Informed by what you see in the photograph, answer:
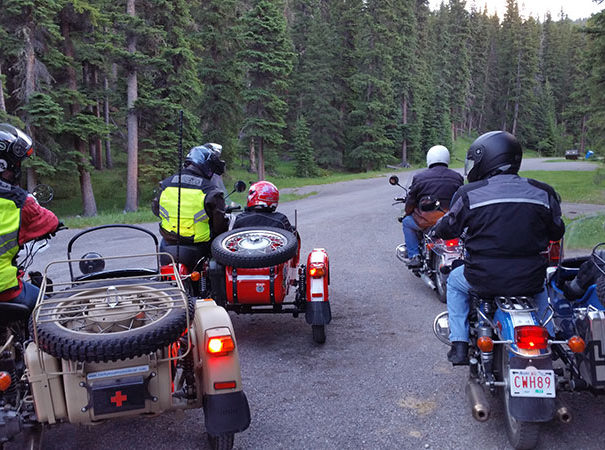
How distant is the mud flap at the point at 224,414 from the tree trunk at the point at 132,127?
20.2 metres

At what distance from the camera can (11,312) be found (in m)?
3.46

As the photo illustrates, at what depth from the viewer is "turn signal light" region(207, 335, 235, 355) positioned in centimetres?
314

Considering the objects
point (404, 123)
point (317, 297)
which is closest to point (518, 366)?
point (317, 297)

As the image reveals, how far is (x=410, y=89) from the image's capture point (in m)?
52.3

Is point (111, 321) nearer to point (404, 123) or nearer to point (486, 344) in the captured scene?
point (486, 344)

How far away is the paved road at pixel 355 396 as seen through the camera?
3639 mm

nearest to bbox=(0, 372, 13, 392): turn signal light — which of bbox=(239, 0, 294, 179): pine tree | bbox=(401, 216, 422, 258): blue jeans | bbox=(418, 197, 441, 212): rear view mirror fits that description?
bbox=(418, 197, 441, 212): rear view mirror

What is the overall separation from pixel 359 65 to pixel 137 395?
44930 millimetres

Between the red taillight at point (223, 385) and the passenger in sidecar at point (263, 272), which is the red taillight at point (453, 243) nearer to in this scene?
the passenger in sidecar at point (263, 272)

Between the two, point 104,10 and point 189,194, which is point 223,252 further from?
point 104,10

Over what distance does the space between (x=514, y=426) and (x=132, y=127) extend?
867 inches

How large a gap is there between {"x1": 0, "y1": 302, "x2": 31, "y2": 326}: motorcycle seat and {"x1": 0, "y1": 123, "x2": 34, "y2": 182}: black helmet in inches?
40.2

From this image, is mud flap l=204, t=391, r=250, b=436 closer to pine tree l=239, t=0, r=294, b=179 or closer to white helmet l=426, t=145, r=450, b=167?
white helmet l=426, t=145, r=450, b=167

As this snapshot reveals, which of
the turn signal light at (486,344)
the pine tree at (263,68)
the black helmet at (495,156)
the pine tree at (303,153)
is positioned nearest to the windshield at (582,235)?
the black helmet at (495,156)
